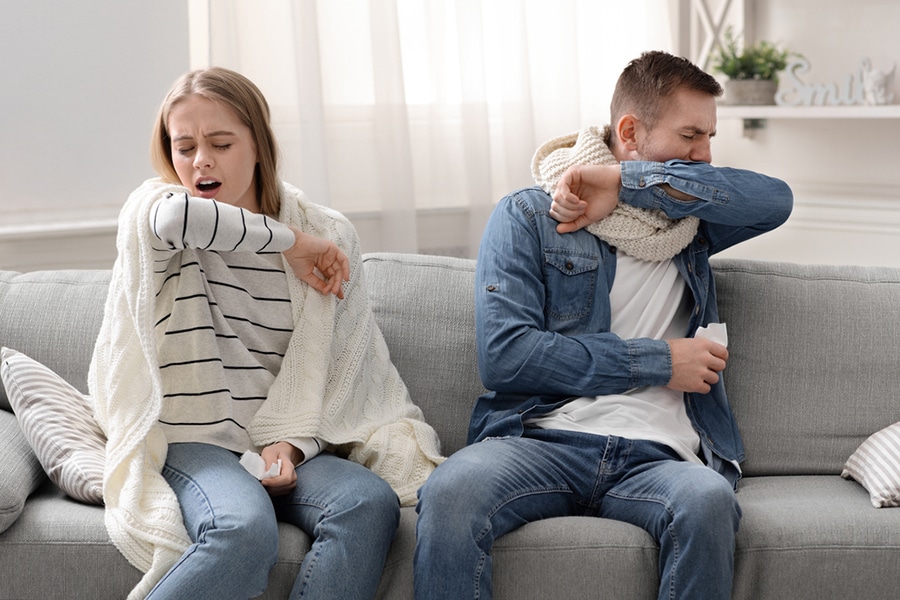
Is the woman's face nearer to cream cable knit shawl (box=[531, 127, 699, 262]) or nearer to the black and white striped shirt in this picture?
the black and white striped shirt

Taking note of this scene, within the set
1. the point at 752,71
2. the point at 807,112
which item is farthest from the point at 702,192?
the point at 752,71

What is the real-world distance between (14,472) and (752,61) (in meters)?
2.40

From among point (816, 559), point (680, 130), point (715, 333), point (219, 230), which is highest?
point (680, 130)

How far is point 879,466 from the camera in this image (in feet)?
5.96

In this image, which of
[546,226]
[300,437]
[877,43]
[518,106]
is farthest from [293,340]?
[877,43]

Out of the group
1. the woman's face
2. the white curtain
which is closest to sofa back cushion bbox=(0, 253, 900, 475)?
the woman's face

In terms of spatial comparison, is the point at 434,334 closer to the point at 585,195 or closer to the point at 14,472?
the point at 585,195

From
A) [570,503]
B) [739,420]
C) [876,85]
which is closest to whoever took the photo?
[570,503]

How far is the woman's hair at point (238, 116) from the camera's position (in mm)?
1830

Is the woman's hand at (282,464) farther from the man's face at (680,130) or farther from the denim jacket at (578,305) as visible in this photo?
the man's face at (680,130)

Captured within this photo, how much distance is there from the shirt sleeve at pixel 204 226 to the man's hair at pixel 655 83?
732mm

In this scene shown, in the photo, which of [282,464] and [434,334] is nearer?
[282,464]

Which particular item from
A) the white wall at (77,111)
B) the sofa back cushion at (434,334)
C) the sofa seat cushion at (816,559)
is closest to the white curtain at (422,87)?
the white wall at (77,111)

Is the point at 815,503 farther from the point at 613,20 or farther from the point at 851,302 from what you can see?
the point at 613,20
